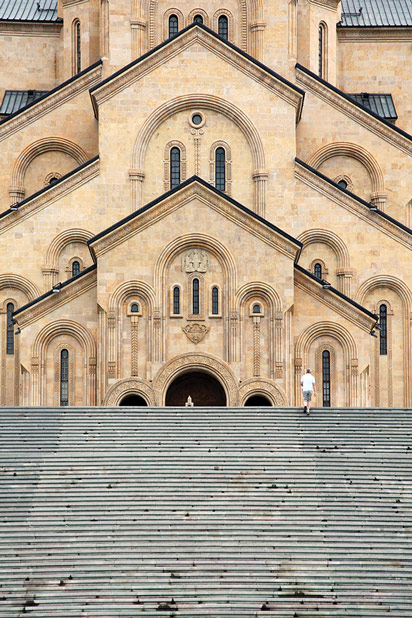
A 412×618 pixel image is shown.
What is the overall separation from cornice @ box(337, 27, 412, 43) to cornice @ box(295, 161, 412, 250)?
45.2 feet

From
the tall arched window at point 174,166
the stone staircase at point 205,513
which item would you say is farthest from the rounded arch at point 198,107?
the stone staircase at point 205,513

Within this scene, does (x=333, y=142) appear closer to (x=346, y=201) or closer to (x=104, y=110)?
(x=346, y=201)

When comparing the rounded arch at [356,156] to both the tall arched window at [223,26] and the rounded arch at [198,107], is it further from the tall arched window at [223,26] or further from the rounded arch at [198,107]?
the tall arched window at [223,26]

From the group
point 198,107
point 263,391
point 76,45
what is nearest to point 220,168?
point 198,107

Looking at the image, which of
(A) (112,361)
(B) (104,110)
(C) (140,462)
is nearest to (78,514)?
(C) (140,462)

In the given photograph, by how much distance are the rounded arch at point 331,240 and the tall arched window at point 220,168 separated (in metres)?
3.50

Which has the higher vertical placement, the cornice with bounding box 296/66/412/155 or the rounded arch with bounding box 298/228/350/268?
the cornice with bounding box 296/66/412/155

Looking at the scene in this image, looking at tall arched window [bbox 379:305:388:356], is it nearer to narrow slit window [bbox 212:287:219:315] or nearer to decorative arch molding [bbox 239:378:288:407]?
decorative arch molding [bbox 239:378:288:407]

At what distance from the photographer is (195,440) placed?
122 feet

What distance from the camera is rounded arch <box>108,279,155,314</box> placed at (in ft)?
147

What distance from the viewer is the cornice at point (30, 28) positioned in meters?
61.1

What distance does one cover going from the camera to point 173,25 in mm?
54438

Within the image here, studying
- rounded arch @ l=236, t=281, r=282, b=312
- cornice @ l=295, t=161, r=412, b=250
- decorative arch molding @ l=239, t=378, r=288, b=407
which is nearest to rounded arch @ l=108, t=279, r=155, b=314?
rounded arch @ l=236, t=281, r=282, b=312

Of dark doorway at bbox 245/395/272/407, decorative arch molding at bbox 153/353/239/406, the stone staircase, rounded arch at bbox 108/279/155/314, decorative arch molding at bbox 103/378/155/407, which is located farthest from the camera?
dark doorway at bbox 245/395/272/407
